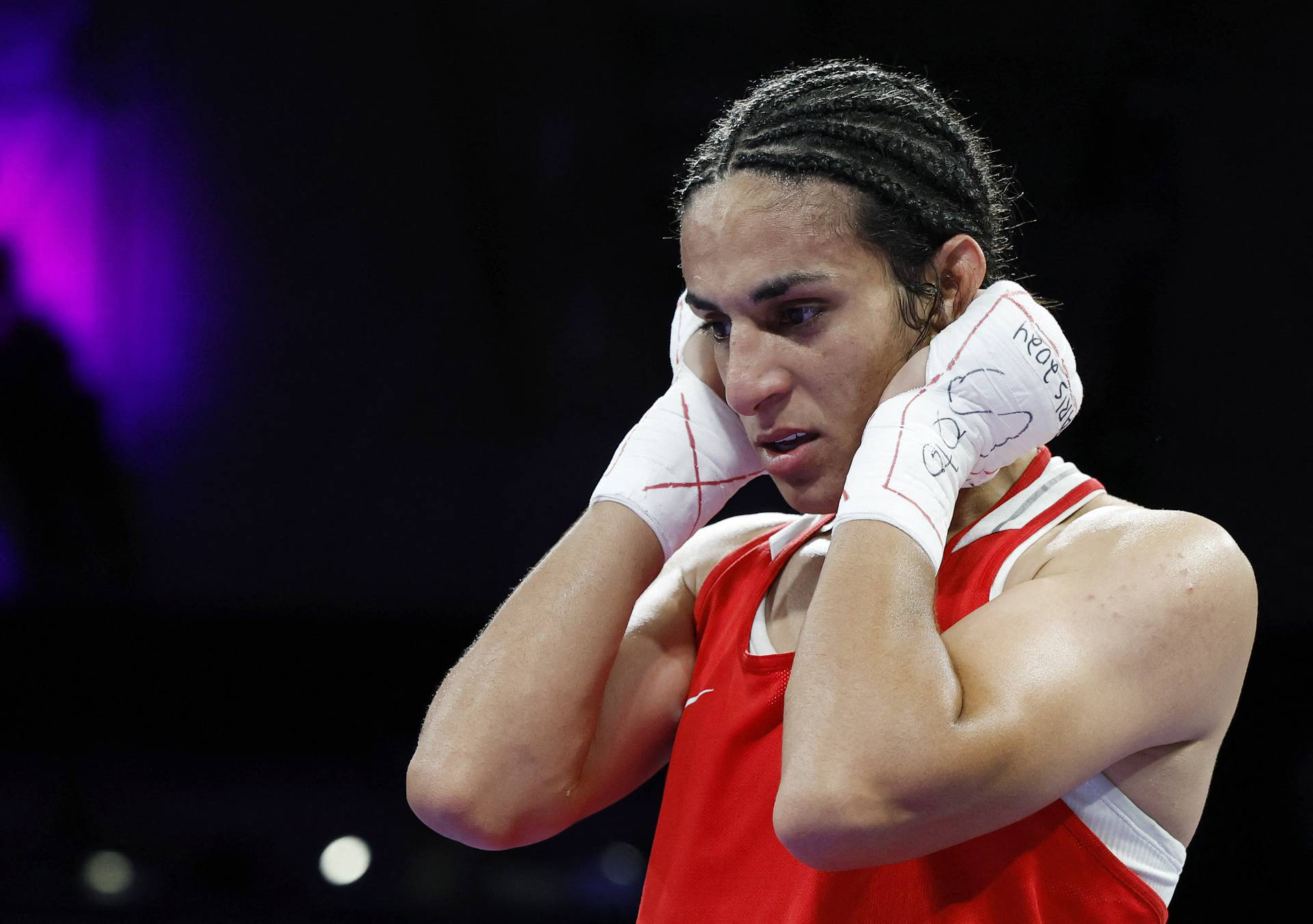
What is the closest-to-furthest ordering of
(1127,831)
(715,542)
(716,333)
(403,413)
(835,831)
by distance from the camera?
(835,831) < (1127,831) < (716,333) < (715,542) < (403,413)

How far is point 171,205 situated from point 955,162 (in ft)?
7.15

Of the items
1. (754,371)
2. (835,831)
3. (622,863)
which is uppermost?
(754,371)

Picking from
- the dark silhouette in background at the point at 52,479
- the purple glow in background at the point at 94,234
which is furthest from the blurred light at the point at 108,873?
the purple glow in background at the point at 94,234

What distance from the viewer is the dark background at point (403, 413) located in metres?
2.61

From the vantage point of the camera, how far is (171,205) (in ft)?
9.68

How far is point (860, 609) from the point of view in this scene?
3.46 feet

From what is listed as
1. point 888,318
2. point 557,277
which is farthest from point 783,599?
point 557,277

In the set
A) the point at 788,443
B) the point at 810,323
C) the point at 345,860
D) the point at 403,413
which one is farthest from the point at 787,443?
the point at 345,860

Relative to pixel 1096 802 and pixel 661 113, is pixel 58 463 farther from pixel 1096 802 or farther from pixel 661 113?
pixel 1096 802

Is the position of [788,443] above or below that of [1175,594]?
above

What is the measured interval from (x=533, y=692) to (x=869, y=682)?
42 cm

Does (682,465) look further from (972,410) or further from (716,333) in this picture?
(972,410)

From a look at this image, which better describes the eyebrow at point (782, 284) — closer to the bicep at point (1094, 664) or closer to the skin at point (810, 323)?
the skin at point (810, 323)

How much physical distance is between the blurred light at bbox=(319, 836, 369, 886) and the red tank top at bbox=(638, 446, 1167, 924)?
1.85m
